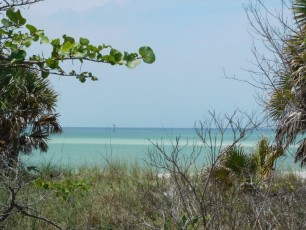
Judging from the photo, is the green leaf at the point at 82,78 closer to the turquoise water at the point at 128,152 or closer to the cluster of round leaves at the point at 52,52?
the cluster of round leaves at the point at 52,52

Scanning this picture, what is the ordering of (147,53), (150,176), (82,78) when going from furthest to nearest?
(150,176), (82,78), (147,53)

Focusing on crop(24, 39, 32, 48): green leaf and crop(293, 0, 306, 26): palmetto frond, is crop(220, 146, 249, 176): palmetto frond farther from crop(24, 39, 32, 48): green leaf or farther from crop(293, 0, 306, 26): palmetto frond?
crop(24, 39, 32, 48): green leaf

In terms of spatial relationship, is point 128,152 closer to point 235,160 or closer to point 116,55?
point 235,160

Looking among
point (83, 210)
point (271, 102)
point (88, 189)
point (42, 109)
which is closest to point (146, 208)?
point (83, 210)

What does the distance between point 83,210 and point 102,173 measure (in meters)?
6.83

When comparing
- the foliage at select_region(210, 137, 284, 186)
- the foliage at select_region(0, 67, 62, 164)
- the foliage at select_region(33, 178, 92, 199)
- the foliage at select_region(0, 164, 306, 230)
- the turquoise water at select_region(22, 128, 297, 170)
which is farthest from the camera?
the foliage at select_region(0, 67, 62, 164)

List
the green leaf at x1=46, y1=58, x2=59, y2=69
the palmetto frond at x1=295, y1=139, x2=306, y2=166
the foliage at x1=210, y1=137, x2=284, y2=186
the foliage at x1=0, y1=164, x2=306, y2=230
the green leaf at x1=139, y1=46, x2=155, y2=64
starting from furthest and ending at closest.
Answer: the palmetto frond at x1=295, y1=139, x2=306, y2=166
the foliage at x1=210, y1=137, x2=284, y2=186
the foliage at x1=0, y1=164, x2=306, y2=230
the green leaf at x1=46, y1=58, x2=59, y2=69
the green leaf at x1=139, y1=46, x2=155, y2=64

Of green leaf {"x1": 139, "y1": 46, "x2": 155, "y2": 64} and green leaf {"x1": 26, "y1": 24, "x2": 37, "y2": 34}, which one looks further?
green leaf {"x1": 26, "y1": 24, "x2": 37, "y2": 34}

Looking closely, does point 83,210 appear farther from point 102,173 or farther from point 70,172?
point 70,172

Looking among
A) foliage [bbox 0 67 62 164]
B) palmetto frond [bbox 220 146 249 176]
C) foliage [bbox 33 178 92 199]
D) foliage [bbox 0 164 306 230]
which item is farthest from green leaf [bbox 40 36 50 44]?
foliage [bbox 0 67 62 164]

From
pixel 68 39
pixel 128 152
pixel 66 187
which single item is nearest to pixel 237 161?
pixel 66 187

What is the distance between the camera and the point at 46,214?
8914mm

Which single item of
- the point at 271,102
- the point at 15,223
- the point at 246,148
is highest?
the point at 271,102

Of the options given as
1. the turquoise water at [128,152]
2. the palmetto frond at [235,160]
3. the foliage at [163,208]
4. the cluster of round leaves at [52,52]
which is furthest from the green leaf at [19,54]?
the palmetto frond at [235,160]
